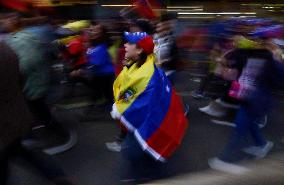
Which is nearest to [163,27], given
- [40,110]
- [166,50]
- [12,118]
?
[166,50]

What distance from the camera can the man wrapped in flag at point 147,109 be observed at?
4027mm

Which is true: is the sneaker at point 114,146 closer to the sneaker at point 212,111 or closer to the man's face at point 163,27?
the man's face at point 163,27

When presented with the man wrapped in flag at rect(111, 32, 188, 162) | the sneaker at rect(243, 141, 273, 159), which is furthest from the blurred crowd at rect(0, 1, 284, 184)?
the man wrapped in flag at rect(111, 32, 188, 162)

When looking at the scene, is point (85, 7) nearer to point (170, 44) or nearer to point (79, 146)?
point (170, 44)

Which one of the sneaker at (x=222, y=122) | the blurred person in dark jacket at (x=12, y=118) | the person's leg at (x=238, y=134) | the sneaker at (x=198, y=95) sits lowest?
the sneaker at (x=198, y=95)

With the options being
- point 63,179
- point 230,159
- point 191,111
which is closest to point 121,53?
point 191,111

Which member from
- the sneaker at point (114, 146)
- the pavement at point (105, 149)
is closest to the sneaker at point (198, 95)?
the pavement at point (105, 149)

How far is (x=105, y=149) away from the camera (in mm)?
6309

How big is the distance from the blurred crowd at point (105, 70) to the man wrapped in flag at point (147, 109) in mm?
147

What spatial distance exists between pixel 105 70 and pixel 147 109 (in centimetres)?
371

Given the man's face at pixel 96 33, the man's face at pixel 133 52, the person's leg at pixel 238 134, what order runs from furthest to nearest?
the man's face at pixel 96 33, the person's leg at pixel 238 134, the man's face at pixel 133 52

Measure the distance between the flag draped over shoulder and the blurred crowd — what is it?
0.21m

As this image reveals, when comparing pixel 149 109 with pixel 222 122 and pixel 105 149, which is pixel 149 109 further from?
pixel 222 122

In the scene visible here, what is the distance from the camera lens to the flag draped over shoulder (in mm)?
4023
